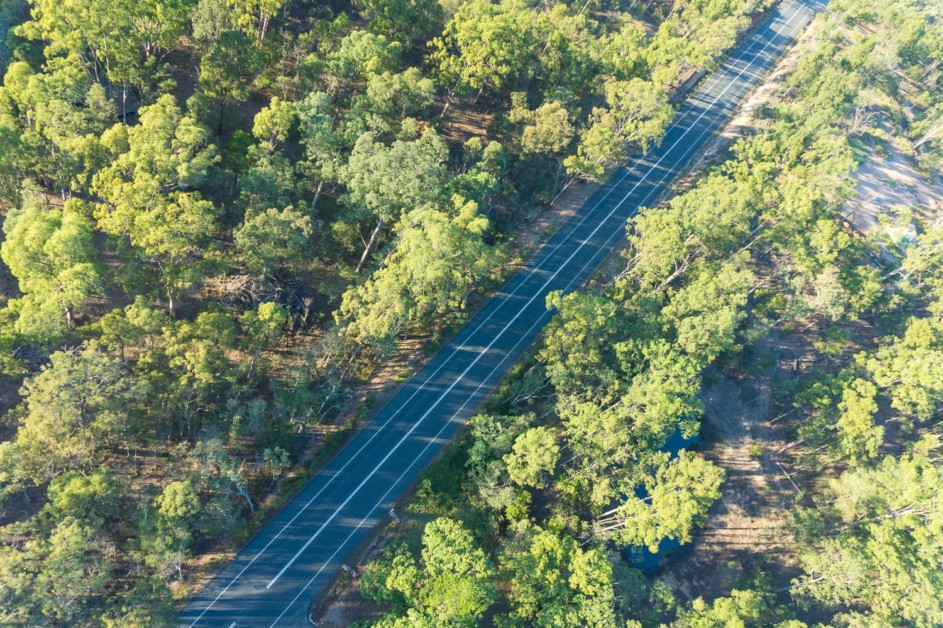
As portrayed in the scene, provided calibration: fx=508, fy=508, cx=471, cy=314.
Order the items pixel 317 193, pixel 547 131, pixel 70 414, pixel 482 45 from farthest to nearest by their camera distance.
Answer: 1. pixel 482 45
2. pixel 547 131
3. pixel 317 193
4. pixel 70 414

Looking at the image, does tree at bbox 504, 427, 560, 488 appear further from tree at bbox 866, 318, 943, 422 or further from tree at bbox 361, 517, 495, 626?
tree at bbox 866, 318, 943, 422

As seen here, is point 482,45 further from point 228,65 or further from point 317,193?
point 228,65

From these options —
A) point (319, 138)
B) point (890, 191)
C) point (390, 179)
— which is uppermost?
point (319, 138)

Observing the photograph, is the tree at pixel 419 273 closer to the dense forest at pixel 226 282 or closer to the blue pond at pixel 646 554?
the dense forest at pixel 226 282

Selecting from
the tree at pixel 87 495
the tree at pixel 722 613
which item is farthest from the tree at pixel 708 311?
the tree at pixel 87 495

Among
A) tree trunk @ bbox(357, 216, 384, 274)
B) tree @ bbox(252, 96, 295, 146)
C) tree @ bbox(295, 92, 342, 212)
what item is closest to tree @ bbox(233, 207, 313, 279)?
tree @ bbox(295, 92, 342, 212)

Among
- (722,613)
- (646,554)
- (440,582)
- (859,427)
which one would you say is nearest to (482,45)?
(440,582)

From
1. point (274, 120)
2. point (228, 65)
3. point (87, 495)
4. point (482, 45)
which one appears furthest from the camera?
point (482, 45)

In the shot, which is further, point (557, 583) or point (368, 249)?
point (368, 249)
